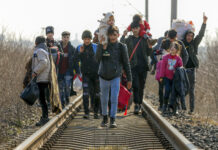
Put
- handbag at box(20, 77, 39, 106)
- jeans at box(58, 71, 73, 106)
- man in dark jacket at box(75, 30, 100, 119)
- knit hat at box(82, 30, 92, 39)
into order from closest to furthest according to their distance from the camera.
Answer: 1. handbag at box(20, 77, 39, 106)
2. knit hat at box(82, 30, 92, 39)
3. man in dark jacket at box(75, 30, 100, 119)
4. jeans at box(58, 71, 73, 106)

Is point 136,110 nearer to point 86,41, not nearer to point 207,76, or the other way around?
point 86,41

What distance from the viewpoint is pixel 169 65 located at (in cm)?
897

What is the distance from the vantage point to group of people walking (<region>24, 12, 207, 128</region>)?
734 cm

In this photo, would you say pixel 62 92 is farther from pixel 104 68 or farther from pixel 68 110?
pixel 104 68

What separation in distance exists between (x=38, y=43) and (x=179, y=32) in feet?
12.8

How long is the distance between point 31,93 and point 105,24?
6.56 feet

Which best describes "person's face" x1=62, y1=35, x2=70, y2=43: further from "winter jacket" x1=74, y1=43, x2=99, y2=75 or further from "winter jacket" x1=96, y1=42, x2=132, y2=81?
"winter jacket" x1=96, y1=42, x2=132, y2=81

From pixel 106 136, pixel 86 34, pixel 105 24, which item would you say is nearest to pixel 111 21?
pixel 105 24

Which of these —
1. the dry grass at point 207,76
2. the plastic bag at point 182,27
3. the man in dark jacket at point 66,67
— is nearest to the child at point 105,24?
the man in dark jacket at point 66,67

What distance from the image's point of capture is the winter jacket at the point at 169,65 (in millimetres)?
8910

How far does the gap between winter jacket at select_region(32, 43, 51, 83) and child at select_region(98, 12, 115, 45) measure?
124 cm

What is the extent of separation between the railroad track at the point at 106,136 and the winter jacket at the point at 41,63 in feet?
2.98

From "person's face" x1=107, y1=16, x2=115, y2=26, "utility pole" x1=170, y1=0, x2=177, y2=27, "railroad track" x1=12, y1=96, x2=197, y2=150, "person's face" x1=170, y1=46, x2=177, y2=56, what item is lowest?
"railroad track" x1=12, y1=96, x2=197, y2=150

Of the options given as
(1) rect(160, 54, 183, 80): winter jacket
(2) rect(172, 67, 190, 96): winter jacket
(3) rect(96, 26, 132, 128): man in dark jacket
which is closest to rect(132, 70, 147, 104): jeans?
(1) rect(160, 54, 183, 80): winter jacket
